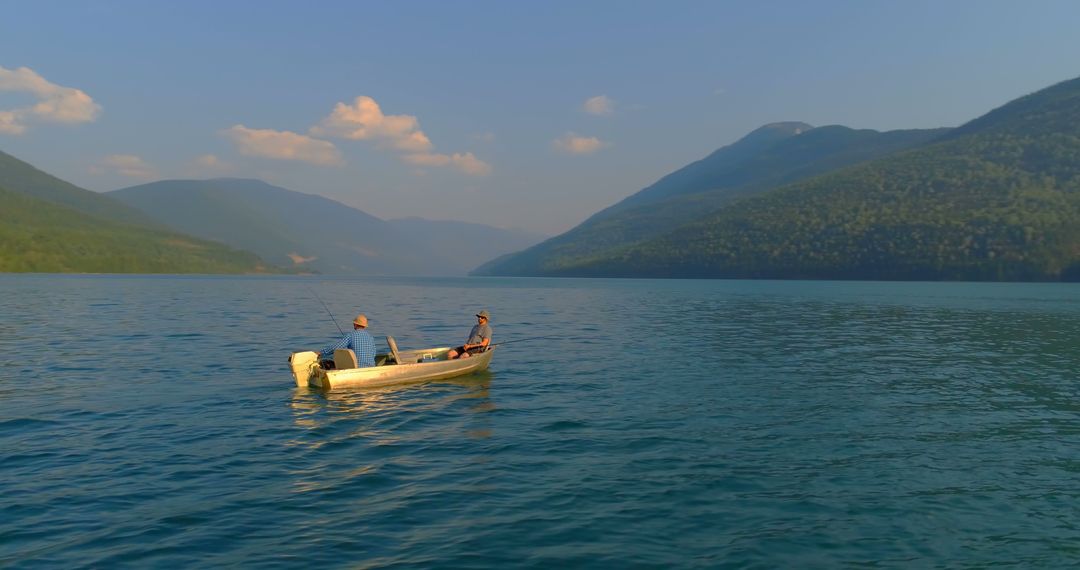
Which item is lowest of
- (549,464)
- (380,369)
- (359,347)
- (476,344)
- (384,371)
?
(549,464)

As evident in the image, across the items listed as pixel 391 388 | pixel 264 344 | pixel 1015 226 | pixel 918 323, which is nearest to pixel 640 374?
pixel 391 388

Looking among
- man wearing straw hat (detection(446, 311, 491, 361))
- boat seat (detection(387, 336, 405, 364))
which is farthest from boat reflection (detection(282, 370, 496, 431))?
man wearing straw hat (detection(446, 311, 491, 361))

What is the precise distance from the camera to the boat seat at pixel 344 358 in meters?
23.9

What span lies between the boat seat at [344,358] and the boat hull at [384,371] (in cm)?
28

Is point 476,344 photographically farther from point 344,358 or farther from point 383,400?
point 344,358

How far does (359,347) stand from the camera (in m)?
24.5

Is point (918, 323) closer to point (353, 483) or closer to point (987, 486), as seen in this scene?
point (987, 486)

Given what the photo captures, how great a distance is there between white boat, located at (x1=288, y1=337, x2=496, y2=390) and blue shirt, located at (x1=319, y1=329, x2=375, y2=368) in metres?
0.33

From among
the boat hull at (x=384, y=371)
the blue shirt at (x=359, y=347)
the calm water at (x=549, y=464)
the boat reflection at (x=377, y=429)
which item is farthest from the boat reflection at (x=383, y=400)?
the blue shirt at (x=359, y=347)

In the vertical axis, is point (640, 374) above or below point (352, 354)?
below

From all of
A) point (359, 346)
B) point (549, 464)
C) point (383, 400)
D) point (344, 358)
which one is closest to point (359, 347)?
point (359, 346)

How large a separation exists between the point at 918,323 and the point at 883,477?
50.5 m

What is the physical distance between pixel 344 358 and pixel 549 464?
11344 mm

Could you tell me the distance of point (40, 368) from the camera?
94.9 feet
